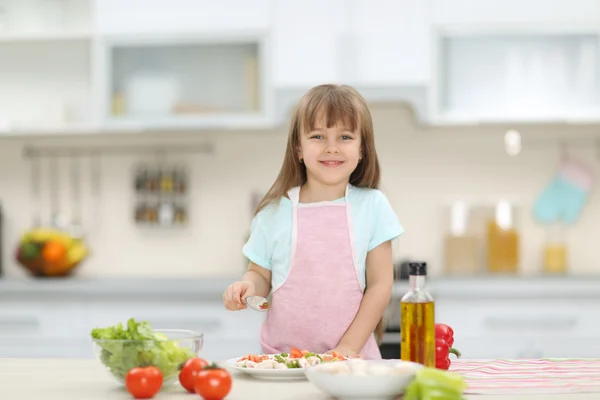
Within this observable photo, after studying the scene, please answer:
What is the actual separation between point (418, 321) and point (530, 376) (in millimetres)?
236

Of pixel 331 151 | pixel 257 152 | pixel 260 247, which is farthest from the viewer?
pixel 257 152

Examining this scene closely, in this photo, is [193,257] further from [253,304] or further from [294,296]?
[253,304]

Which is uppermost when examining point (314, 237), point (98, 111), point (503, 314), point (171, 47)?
point (171, 47)

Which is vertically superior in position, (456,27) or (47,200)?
(456,27)

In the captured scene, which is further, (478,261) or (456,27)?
(478,261)

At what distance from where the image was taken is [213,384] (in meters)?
1.17

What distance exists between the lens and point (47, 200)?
12.5ft

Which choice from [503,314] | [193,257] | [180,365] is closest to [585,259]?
[503,314]

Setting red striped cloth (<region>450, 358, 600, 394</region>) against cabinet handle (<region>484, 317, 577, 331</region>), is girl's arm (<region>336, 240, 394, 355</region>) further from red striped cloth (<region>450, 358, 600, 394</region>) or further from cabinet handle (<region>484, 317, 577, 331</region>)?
cabinet handle (<region>484, 317, 577, 331</region>)

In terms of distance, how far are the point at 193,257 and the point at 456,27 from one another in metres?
1.49

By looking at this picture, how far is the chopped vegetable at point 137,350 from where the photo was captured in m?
1.25

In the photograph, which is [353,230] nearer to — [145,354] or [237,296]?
[237,296]

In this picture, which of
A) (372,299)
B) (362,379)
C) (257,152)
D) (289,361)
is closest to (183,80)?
(257,152)

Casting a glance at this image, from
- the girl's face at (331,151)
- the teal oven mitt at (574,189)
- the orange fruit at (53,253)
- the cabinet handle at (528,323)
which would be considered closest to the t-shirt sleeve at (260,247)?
the girl's face at (331,151)
